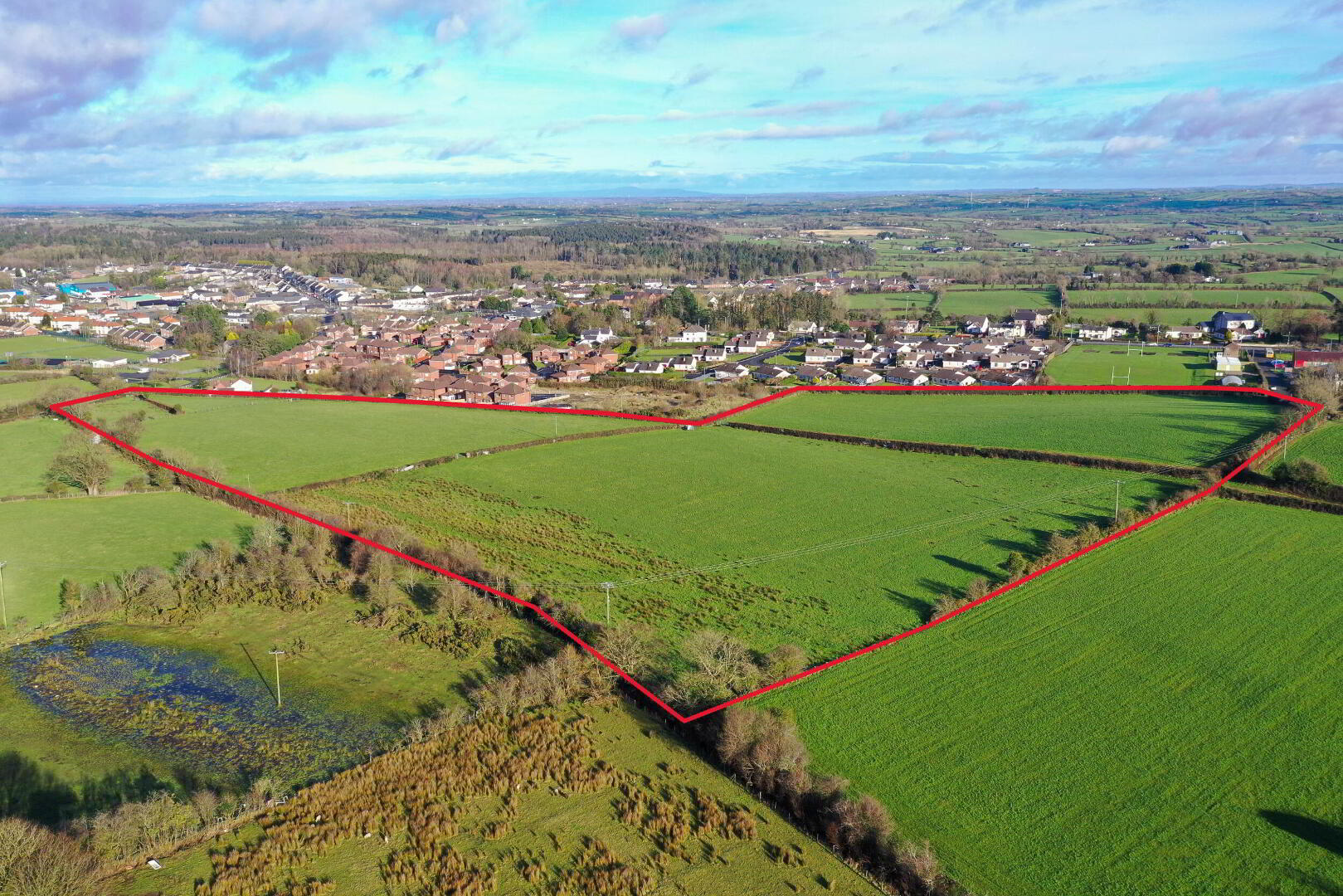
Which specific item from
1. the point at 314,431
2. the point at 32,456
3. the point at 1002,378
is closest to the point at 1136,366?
the point at 1002,378

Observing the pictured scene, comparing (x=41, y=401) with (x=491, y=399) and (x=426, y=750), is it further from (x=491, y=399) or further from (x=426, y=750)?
(x=426, y=750)

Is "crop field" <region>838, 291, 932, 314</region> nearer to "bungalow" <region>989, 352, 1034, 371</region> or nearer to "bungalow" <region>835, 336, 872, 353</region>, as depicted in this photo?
"bungalow" <region>835, 336, 872, 353</region>

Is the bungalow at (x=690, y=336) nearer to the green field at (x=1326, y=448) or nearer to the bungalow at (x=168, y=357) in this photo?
the bungalow at (x=168, y=357)

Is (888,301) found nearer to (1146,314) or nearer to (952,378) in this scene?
(1146,314)

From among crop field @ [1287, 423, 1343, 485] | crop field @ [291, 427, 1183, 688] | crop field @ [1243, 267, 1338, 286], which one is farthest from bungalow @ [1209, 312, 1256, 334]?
crop field @ [291, 427, 1183, 688]

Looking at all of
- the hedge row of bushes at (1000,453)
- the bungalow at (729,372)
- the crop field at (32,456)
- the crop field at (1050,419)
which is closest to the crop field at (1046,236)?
the bungalow at (729,372)

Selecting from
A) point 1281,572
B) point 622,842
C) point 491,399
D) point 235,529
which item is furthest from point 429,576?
point 491,399
